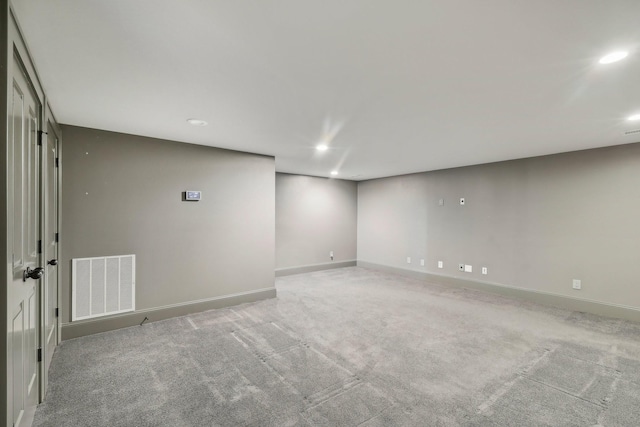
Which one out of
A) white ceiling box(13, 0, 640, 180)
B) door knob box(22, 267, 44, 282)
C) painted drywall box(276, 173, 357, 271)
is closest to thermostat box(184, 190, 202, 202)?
white ceiling box(13, 0, 640, 180)

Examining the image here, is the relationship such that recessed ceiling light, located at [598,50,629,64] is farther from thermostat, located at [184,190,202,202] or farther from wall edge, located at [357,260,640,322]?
thermostat, located at [184,190,202,202]

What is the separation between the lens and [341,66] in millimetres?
1923

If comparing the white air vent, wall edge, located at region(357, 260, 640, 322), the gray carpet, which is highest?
the white air vent

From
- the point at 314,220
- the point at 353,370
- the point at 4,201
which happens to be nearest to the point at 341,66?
the point at 4,201

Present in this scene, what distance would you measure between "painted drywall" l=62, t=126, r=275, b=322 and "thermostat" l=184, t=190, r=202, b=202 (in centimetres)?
6

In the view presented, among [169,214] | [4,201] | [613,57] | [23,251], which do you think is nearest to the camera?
[4,201]

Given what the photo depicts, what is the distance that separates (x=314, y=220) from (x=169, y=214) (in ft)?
11.8

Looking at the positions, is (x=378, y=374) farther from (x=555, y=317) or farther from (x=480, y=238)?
(x=480, y=238)

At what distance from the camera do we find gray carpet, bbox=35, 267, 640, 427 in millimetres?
2021

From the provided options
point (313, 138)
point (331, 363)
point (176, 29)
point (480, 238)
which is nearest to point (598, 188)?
point (480, 238)

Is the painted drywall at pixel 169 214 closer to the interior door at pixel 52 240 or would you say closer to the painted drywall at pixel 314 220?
the interior door at pixel 52 240

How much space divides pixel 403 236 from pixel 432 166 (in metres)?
1.78

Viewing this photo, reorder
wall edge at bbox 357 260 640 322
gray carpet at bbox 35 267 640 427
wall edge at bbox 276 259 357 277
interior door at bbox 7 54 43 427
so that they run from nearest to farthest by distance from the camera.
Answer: interior door at bbox 7 54 43 427, gray carpet at bbox 35 267 640 427, wall edge at bbox 357 260 640 322, wall edge at bbox 276 259 357 277

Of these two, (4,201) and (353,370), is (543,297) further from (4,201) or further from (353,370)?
(4,201)
